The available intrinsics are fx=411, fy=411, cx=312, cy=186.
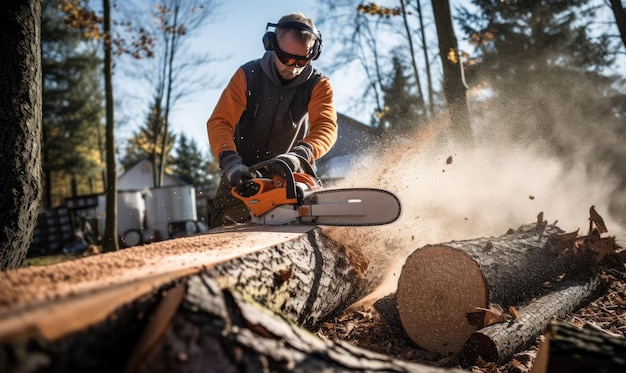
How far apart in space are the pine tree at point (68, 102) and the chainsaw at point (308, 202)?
60.6ft

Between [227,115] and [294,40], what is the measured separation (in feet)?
2.53

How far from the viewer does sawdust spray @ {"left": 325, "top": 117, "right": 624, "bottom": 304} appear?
3113 millimetres

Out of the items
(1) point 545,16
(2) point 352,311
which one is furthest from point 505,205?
(1) point 545,16

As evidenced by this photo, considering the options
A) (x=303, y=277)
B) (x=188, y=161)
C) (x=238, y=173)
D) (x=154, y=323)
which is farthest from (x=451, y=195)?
(x=188, y=161)

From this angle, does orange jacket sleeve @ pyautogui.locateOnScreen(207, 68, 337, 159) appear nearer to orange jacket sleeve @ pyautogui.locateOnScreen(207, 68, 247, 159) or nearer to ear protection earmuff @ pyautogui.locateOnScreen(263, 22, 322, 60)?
orange jacket sleeve @ pyautogui.locateOnScreen(207, 68, 247, 159)

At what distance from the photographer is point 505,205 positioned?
5.24 meters

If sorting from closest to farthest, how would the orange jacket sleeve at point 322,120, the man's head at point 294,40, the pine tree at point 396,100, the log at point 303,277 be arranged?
1. the log at point 303,277
2. the man's head at point 294,40
3. the orange jacket sleeve at point 322,120
4. the pine tree at point 396,100

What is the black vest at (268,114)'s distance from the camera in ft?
11.1

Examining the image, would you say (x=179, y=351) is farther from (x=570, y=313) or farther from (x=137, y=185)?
(x=137, y=185)

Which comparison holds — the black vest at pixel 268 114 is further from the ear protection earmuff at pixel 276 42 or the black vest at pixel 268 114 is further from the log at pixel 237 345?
the log at pixel 237 345

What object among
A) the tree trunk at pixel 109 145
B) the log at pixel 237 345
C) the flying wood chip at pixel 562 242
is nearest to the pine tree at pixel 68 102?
the tree trunk at pixel 109 145

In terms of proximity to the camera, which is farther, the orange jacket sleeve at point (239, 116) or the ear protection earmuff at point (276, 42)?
the orange jacket sleeve at point (239, 116)

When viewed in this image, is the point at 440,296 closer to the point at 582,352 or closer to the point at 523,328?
the point at 523,328

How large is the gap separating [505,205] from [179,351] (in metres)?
5.11
